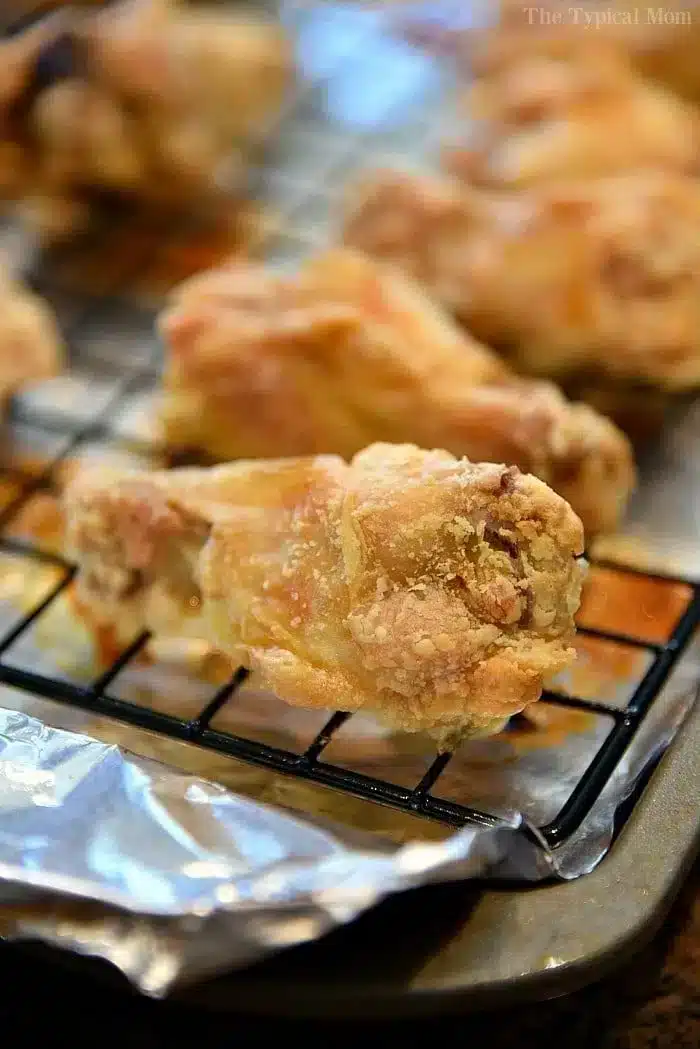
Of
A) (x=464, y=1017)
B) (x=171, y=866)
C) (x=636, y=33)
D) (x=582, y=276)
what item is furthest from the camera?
(x=636, y=33)

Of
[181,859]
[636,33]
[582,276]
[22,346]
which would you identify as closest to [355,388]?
[582,276]

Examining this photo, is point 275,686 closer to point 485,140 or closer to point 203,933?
point 203,933

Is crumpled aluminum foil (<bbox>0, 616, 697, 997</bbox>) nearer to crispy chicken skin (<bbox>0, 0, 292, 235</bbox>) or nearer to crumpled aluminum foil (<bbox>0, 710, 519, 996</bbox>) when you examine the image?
crumpled aluminum foil (<bbox>0, 710, 519, 996</bbox>)

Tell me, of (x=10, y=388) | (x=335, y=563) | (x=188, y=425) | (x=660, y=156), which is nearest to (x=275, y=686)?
(x=335, y=563)

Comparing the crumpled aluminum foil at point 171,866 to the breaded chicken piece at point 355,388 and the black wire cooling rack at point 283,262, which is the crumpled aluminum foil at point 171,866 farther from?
the breaded chicken piece at point 355,388

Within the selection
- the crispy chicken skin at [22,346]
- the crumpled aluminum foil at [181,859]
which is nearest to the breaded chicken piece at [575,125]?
the crispy chicken skin at [22,346]

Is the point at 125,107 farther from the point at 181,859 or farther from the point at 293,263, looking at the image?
the point at 181,859
